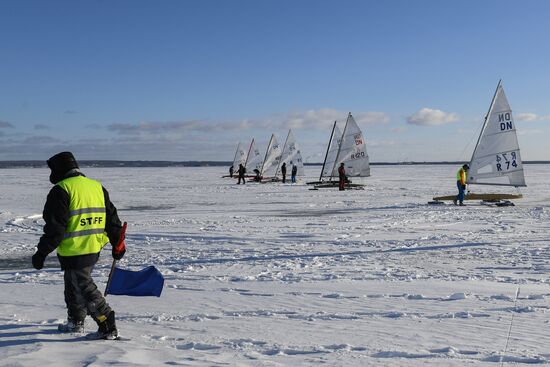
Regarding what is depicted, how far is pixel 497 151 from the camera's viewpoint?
19.9 metres

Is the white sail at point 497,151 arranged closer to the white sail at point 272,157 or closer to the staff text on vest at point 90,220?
the staff text on vest at point 90,220

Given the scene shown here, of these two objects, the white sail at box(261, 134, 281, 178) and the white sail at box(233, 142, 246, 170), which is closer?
the white sail at box(261, 134, 281, 178)

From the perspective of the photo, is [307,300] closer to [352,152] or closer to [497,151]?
[497,151]

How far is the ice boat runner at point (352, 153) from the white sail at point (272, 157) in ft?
35.2

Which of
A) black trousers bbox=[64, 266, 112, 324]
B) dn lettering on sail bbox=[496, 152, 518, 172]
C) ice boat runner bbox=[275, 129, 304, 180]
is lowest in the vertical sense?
black trousers bbox=[64, 266, 112, 324]

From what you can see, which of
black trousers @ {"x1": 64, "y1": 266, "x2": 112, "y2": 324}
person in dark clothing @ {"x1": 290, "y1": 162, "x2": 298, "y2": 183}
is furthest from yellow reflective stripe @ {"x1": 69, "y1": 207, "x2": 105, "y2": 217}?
person in dark clothing @ {"x1": 290, "y1": 162, "x2": 298, "y2": 183}

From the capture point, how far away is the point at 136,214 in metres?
16.5

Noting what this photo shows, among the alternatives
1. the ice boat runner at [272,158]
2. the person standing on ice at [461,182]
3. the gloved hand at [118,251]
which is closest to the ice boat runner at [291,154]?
the ice boat runner at [272,158]

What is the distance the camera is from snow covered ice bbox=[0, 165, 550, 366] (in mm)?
4141

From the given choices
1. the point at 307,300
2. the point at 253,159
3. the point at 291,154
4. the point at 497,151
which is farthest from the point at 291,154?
the point at 307,300

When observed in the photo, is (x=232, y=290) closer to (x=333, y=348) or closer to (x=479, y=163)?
(x=333, y=348)

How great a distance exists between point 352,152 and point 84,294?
88.5 ft

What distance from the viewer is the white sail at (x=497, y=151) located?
782 inches

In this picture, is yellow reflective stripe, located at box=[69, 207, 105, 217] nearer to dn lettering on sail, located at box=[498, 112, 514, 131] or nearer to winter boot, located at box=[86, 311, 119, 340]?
winter boot, located at box=[86, 311, 119, 340]
